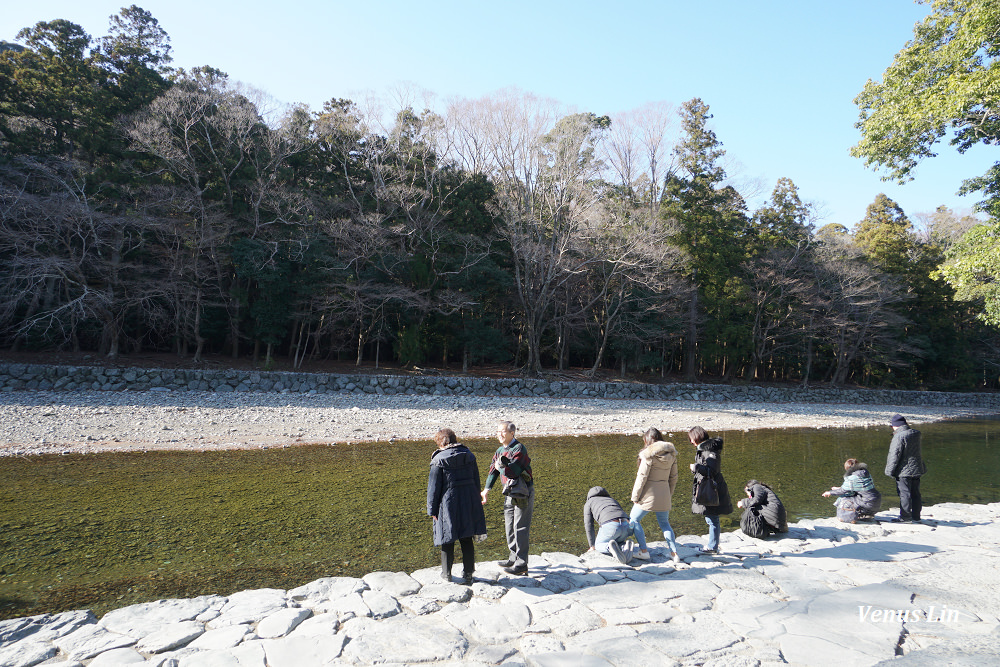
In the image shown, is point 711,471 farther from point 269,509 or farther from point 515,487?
point 269,509

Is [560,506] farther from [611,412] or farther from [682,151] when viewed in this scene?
[682,151]

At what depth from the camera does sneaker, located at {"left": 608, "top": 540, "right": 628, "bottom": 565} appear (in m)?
5.07

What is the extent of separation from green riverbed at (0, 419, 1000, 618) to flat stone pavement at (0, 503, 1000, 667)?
Answer: 1019 mm

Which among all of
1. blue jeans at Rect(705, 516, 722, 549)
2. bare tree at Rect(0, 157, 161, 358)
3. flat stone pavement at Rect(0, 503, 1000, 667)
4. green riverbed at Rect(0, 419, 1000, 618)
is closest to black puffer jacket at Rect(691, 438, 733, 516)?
blue jeans at Rect(705, 516, 722, 549)

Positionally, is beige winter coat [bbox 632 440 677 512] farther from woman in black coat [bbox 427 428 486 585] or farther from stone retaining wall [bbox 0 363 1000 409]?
stone retaining wall [bbox 0 363 1000 409]

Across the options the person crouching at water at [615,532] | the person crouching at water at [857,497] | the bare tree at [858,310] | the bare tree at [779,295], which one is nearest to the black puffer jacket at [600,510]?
the person crouching at water at [615,532]

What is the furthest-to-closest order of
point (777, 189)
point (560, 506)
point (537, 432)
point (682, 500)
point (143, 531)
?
point (777, 189) < point (537, 432) < point (682, 500) < point (560, 506) < point (143, 531)

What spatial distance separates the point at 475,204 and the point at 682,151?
12.6 meters

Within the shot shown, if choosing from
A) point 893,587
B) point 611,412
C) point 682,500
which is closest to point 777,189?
point 611,412

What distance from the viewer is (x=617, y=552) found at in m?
5.09

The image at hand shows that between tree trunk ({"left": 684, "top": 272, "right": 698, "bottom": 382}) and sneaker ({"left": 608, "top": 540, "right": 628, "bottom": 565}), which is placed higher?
tree trunk ({"left": 684, "top": 272, "right": 698, "bottom": 382})

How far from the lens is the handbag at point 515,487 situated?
15.2 feet

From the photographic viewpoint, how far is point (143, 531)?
6.29 meters

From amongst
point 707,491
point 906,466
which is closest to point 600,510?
point 707,491
